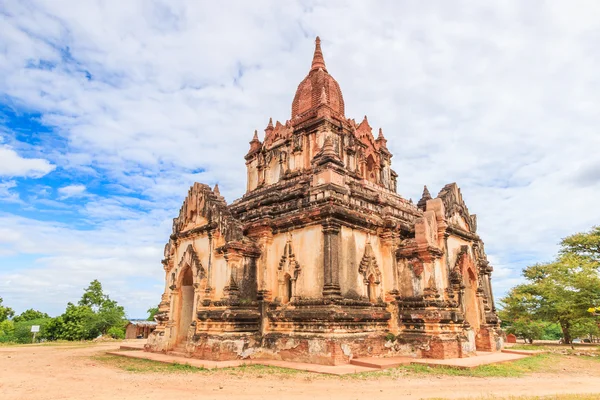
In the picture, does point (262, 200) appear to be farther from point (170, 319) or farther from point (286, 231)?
point (170, 319)

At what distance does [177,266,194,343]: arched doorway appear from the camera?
1877 centimetres

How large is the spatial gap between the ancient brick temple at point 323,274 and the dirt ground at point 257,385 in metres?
2.79

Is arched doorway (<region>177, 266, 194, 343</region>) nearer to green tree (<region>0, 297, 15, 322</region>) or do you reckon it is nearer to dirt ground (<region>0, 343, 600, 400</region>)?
dirt ground (<region>0, 343, 600, 400</region>)

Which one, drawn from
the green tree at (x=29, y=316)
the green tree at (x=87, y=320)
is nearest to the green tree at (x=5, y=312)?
the green tree at (x=29, y=316)

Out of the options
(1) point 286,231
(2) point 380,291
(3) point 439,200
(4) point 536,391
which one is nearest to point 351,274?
A: (2) point 380,291

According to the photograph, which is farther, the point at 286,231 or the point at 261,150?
the point at 261,150

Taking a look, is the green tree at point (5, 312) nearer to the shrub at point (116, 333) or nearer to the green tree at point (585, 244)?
the shrub at point (116, 333)

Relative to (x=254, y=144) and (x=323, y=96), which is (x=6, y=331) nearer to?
(x=254, y=144)

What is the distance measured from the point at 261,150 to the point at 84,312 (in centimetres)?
2757

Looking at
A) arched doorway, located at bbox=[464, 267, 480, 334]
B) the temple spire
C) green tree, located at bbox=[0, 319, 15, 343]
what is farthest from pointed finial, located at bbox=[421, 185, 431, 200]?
green tree, located at bbox=[0, 319, 15, 343]

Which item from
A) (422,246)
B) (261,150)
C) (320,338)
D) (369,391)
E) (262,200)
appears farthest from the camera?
(261,150)

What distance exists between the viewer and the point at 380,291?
1686 cm

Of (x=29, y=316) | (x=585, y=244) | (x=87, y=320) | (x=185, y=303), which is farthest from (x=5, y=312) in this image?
(x=585, y=244)

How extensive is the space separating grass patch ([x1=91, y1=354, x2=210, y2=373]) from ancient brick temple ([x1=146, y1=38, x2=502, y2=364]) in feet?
4.71
